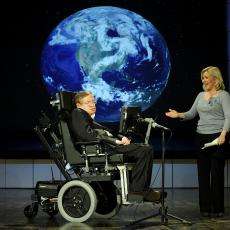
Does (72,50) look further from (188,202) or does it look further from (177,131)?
(188,202)

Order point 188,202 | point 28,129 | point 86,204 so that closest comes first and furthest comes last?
point 86,204, point 188,202, point 28,129

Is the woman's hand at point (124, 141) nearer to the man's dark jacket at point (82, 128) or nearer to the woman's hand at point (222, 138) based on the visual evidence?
the man's dark jacket at point (82, 128)

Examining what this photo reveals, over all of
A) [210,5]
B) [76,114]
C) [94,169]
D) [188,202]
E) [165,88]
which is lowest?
[188,202]

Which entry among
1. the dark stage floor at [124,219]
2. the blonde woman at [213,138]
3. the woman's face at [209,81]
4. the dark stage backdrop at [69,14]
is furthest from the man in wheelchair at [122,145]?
the dark stage backdrop at [69,14]

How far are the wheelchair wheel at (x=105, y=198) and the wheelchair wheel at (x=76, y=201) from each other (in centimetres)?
27

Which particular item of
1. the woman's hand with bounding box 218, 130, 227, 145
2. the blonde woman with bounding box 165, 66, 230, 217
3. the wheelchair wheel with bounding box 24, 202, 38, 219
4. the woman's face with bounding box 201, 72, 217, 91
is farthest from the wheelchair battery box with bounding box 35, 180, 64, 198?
the woman's face with bounding box 201, 72, 217, 91

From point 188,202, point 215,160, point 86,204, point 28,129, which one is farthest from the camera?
point 28,129

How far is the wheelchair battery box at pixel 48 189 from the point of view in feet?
17.0

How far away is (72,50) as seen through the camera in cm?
907

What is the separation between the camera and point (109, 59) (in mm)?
9047

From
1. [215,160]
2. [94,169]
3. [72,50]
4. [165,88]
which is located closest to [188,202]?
[215,160]

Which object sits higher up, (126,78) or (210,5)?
(210,5)

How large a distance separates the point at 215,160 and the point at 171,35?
12.8ft

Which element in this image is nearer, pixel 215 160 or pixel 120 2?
pixel 215 160
